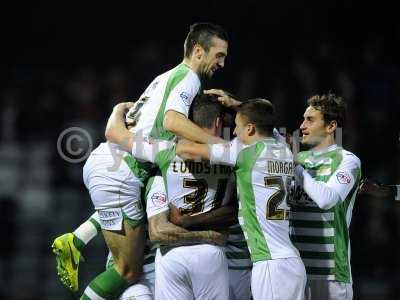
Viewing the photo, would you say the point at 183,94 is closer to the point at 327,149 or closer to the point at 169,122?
the point at 169,122

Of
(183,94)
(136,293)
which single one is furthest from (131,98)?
(183,94)

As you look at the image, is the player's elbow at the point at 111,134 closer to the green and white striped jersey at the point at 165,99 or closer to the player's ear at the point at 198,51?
the green and white striped jersey at the point at 165,99

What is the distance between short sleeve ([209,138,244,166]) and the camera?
207 inches

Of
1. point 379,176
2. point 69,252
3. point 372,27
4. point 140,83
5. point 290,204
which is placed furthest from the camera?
point 372,27

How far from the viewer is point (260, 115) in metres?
5.38

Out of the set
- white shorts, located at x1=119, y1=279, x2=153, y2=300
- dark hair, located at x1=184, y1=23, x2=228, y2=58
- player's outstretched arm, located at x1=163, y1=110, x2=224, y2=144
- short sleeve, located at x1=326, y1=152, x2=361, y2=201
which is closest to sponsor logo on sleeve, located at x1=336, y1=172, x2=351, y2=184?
short sleeve, located at x1=326, y1=152, x2=361, y2=201

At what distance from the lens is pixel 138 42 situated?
11344mm

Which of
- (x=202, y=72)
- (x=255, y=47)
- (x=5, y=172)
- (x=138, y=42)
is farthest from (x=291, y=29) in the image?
(x=202, y=72)

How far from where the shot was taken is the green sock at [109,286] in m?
6.07

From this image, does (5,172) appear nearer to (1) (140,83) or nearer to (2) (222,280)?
(1) (140,83)

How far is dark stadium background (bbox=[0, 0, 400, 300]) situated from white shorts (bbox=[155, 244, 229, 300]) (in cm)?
403

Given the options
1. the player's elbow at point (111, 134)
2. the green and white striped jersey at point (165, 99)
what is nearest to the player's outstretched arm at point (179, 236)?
the green and white striped jersey at point (165, 99)

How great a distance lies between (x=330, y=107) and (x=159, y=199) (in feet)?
4.30

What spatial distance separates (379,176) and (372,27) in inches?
94.6
